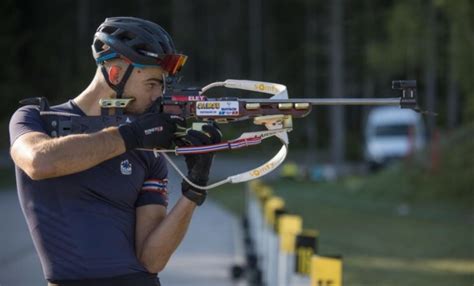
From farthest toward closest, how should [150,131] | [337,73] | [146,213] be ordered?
[337,73] < [146,213] < [150,131]

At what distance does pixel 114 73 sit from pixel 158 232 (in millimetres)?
673

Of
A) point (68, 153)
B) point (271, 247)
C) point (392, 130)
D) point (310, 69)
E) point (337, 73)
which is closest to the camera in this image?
point (68, 153)

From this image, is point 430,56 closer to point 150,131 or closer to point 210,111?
point 210,111

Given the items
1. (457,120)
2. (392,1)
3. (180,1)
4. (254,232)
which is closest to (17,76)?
(254,232)

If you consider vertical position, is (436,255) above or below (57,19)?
below

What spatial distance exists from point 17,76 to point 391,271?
12.8m

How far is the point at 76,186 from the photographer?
4.36 metres

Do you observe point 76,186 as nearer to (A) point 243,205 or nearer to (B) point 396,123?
(A) point 243,205

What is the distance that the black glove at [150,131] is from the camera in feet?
14.1

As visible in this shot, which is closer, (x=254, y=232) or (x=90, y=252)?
(x=90, y=252)

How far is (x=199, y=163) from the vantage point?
14.9ft

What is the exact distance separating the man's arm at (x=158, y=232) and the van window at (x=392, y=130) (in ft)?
128

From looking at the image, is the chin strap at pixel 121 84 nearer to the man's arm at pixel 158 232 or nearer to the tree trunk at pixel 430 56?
the man's arm at pixel 158 232

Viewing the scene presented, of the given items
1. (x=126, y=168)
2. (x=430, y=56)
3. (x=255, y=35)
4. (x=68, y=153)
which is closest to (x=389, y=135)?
(x=430, y=56)
